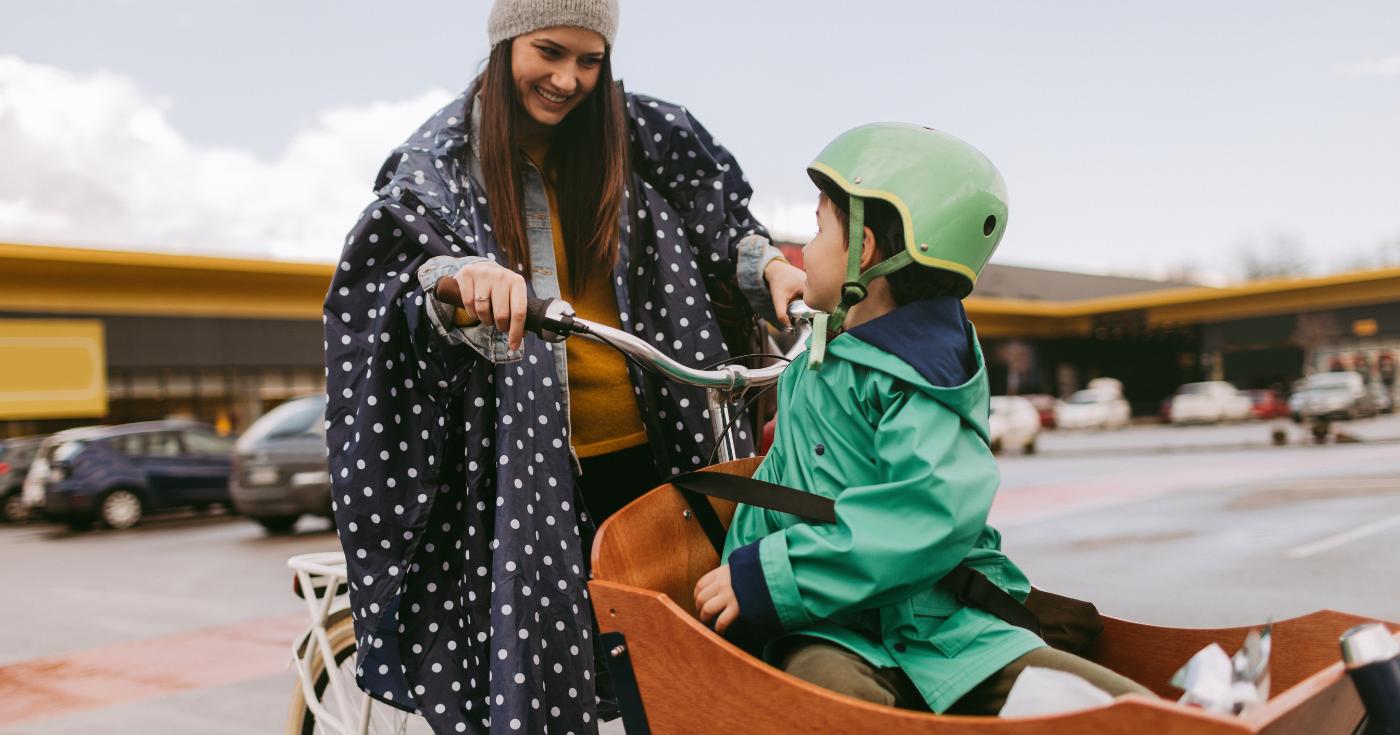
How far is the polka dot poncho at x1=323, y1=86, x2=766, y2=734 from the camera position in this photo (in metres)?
1.77

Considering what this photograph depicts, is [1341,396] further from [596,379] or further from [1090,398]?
[596,379]

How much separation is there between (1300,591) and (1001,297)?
1674 inches

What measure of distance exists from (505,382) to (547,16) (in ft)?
2.04

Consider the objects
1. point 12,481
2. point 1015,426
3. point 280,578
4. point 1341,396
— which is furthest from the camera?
point 1341,396

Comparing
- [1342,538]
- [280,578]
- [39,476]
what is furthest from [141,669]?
[39,476]

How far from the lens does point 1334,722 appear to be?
1.19 meters

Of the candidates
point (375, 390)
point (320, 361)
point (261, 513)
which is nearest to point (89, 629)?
point (261, 513)

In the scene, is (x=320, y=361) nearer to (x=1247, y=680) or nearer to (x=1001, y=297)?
(x=1247, y=680)

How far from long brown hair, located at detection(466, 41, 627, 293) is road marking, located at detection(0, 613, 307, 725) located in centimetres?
336

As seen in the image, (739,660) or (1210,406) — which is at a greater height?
(739,660)

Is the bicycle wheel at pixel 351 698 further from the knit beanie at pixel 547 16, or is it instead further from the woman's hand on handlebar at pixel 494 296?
the knit beanie at pixel 547 16

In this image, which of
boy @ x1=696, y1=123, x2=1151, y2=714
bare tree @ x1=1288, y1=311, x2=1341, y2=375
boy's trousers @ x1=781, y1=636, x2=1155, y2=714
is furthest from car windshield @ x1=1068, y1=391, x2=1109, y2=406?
boy's trousers @ x1=781, y1=636, x2=1155, y2=714

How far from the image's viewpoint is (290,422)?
1198 cm

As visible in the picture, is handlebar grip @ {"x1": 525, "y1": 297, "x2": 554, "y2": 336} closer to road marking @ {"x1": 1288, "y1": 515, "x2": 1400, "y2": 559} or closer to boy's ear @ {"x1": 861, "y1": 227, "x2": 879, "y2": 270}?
boy's ear @ {"x1": 861, "y1": 227, "x2": 879, "y2": 270}
